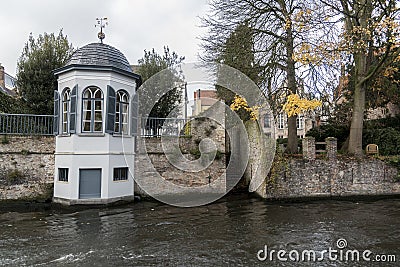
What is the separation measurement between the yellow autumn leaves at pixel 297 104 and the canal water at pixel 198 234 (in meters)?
3.73

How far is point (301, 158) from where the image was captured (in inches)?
519

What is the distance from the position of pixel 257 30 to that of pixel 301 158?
19.3ft

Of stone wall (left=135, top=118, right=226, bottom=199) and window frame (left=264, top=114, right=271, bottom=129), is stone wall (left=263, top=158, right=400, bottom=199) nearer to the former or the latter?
stone wall (left=135, top=118, right=226, bottom=199)

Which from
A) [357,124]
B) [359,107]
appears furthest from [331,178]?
[359,107]

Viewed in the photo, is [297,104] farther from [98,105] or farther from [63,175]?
[63,175]

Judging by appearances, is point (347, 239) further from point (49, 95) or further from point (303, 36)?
point (49, 95)

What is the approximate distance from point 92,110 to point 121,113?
3.73 feet

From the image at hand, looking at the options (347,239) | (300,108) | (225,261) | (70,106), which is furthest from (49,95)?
(347,239)

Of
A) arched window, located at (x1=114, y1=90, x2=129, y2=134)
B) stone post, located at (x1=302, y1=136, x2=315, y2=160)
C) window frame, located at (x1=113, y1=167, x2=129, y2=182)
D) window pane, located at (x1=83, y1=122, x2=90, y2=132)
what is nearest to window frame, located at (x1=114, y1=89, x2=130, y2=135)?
arched window, located at (x1=114, y1=90, x2=129, y2=134)

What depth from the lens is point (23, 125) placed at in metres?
12.7

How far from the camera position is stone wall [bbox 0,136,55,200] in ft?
39.7

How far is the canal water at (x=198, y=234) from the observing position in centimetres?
616

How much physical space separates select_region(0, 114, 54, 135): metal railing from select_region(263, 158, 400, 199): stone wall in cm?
944

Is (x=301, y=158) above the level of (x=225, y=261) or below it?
above
